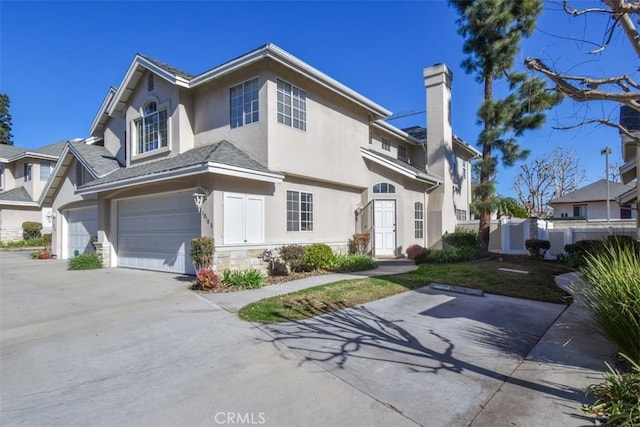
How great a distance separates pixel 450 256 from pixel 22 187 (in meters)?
32.0

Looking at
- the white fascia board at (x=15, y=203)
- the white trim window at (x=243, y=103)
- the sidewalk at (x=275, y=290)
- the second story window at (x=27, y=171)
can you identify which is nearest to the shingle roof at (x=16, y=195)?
the white fascia board at (x=15, y=203)

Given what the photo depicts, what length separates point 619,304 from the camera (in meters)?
4.05

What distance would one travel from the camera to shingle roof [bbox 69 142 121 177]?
14744 millimetres

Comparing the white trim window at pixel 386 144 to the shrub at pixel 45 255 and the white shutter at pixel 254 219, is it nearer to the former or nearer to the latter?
the white shutter at pixel 254 219

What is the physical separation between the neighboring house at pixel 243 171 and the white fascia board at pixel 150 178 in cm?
4

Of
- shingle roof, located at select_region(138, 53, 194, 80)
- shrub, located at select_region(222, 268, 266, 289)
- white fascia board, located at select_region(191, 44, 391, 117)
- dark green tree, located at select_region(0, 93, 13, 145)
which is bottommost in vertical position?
shrub, located at select_region(222, 268, 266, 289)

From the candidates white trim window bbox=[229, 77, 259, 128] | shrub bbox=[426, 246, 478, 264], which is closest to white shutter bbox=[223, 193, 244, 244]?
white trim window bbox=[229, 77, 259, 128]

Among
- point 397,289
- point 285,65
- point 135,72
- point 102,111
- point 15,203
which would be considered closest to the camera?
point 397,289

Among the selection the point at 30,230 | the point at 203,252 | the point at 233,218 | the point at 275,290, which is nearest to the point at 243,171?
the point at 233,218

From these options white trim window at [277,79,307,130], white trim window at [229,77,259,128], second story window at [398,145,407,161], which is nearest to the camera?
white trim window at [229,77,259,128]

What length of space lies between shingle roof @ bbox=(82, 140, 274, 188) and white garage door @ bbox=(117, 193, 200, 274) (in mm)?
1063

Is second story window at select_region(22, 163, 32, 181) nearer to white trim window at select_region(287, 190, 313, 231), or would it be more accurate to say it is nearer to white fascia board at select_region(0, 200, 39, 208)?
white fascia board at select_region(0, 200, 39, 208)

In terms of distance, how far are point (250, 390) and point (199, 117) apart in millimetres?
11677

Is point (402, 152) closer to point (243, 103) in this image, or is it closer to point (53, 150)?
point (243, 103)
